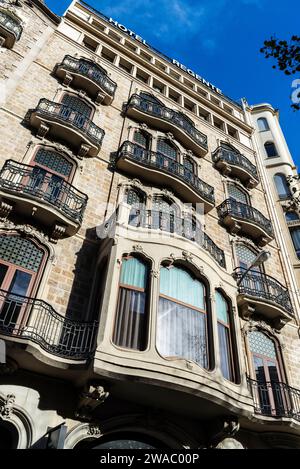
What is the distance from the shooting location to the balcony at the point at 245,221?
16.1 meters

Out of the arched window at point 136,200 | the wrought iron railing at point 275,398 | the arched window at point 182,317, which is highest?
the arched window at point 136,200

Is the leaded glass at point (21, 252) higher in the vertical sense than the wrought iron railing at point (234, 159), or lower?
lower

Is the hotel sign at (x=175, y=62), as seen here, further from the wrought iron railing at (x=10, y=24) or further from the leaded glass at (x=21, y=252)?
the leaded glass at (x=21, y=252)

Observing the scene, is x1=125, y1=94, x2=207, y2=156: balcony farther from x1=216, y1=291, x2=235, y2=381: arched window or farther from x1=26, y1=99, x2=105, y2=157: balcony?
x1=216, y1=291, x2=235, y2=381: arched window

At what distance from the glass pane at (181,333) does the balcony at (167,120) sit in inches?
446

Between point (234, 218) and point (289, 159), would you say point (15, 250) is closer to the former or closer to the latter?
point (234, 218)

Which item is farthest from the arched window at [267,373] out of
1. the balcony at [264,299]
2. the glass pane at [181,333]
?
the glass pane at [181,333]

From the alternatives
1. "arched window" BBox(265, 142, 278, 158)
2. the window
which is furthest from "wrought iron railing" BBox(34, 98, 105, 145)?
"arched window" BBox(265, 142, 278, 158)

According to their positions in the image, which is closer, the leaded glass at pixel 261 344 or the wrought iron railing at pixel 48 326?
the wrought iron railing at pixel 48 326

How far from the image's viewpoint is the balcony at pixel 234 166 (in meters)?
19.4

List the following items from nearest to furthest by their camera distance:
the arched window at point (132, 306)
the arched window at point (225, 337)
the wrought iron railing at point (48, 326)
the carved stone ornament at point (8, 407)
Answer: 1. the carved stone ornament at point (8, 407)
2. the wrought iron railing at point (48, 326)
3. the arched window at point (132, 306)
4. the arched window at point (225, 337)

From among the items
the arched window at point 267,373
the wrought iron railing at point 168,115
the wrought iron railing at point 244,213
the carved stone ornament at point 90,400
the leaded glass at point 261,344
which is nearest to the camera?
the carved stone ornament at point 90,400

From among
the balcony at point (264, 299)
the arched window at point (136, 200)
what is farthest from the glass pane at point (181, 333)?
the arched window at point (136, 200)

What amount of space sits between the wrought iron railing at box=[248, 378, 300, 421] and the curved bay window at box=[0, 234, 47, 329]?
7.35 m
